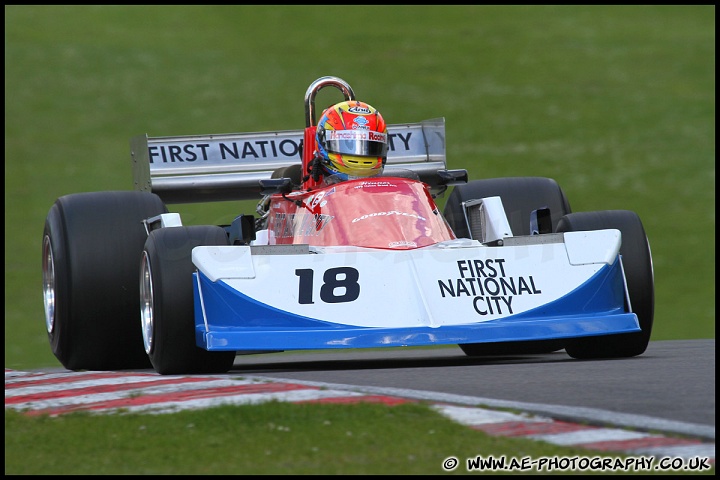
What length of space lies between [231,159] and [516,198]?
2.40m

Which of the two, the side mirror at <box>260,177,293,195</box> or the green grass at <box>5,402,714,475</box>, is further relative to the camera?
the side mirror at <box>260,177,293,195</box>

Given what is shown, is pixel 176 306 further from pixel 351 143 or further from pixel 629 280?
pixel 629 280

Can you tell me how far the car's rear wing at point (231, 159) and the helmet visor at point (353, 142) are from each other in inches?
55.4

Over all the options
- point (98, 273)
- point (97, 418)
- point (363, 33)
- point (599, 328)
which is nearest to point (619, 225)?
point (599, 328)

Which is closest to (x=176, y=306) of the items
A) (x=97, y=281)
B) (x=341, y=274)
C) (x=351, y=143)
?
(x=341, y=274)

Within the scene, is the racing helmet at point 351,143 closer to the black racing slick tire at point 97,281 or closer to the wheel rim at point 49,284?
the black racing slick tire at point 97,281

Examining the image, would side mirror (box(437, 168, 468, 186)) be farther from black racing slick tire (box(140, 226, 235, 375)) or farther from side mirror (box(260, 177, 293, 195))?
black racing slick tire (box(140, 226, 235, 375))

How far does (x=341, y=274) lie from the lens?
26.2 ft

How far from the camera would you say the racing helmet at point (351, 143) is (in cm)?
970

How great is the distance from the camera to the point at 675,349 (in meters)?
10.2

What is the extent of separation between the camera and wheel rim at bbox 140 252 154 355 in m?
8.55

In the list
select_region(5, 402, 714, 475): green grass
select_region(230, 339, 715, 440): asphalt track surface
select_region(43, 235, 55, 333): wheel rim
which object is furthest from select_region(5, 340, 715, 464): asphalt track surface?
select_region(43, 235, 55, 333): wheel rim

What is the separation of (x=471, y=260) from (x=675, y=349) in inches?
107

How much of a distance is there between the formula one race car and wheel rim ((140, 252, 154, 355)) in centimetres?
2
